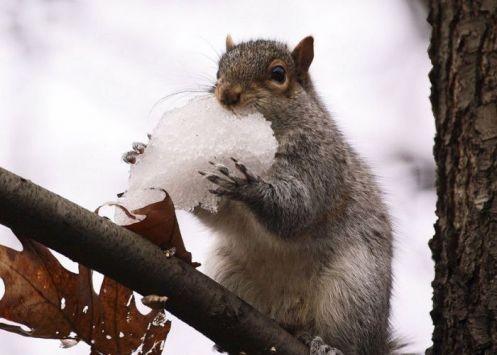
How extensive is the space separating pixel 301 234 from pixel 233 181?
22.2 inches

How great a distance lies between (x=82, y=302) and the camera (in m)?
2.26

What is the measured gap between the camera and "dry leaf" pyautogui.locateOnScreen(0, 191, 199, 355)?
215 centimetres

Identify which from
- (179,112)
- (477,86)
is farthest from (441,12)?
(179,112)

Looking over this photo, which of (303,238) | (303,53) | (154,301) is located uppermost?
(303,53)

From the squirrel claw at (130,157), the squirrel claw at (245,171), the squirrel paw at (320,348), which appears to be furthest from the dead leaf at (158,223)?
the squirrel paw at (320,348)

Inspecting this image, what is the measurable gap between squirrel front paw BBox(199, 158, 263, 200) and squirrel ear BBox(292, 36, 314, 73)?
967 millimetres

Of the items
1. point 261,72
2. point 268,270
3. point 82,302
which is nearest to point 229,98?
point 261,72

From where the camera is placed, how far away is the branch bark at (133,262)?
192cm

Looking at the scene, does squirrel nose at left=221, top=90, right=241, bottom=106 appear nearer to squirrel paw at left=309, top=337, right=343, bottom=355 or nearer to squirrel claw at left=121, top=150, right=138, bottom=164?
squirrel claw at left=121, top=150, right=138, bottom=164

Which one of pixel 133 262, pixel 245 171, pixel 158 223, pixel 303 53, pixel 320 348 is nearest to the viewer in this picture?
pixel 133 262

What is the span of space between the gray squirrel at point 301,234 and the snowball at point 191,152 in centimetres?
18

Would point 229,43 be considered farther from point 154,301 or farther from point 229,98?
point 154,301

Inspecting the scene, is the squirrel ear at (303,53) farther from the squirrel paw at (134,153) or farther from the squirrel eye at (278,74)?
the squirrel paw at (134,153)

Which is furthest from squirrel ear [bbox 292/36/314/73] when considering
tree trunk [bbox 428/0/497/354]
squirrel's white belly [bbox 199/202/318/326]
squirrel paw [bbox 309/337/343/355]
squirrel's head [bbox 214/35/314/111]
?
tree trunk [bbox 428/0/497/354]
